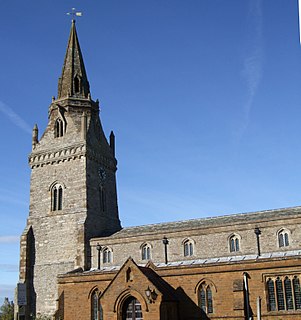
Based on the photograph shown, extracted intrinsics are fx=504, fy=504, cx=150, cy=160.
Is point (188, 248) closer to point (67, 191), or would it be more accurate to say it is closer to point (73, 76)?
point (67, 191)

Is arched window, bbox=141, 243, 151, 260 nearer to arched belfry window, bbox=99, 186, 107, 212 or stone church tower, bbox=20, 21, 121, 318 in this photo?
stone church tower, bbox=20, 21, 121, 318

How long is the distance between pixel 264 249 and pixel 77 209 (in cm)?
2062

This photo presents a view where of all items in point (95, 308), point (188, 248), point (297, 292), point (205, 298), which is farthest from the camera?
point (188, 248)

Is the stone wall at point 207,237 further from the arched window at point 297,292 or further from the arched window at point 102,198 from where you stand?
the arched window at point 297,292

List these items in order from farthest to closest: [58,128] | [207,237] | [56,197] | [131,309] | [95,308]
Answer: [58,128] < [56,197] < [207,237] < [95,308] < [131,309]

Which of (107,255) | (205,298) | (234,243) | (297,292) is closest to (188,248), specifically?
(234,243)

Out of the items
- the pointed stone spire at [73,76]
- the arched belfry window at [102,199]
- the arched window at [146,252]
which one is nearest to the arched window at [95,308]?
the arched window at [146,252]

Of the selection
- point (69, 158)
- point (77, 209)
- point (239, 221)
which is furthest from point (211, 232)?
point (69, 158)

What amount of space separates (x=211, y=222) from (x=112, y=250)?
1085 centimetres

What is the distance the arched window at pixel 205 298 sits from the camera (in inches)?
1596

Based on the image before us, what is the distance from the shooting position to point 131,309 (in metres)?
40.3

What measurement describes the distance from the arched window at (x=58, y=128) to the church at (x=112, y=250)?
0.13m

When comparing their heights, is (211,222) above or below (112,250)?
above

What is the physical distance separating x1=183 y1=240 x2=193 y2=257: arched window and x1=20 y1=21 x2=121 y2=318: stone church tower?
35.2 feet
